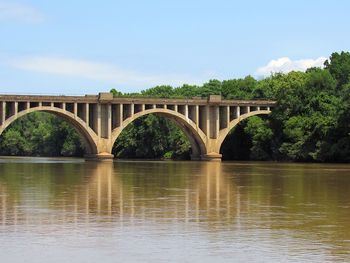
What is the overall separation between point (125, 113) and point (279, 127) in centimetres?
2080

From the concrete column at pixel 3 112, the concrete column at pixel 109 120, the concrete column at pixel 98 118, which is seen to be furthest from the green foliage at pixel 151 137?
the concrete column at pixel 3 112

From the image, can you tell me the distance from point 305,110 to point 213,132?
495 inches

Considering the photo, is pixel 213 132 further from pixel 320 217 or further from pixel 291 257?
pixel 291 257

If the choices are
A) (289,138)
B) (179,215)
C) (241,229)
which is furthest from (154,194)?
(289,138)

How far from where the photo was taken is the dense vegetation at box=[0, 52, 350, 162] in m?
89.4

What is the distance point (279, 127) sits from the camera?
102188 mm

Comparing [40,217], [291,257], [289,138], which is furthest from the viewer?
[289,138]

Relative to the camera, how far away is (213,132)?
10225cm

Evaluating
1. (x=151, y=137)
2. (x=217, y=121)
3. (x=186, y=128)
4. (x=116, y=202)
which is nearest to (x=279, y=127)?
(x=217, y=121)

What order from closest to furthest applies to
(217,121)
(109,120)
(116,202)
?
(116,202)
(109,120)
(217,121)

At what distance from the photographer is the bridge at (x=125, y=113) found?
88938 mm

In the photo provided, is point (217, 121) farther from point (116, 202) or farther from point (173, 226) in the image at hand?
point (173, 226)

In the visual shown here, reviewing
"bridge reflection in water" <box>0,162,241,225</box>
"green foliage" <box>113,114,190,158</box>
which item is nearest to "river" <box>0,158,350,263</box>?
"bridge reflection in water" <box>0,162,241,225</box>

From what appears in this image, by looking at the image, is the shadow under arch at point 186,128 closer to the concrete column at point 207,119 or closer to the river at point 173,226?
the concrete column at point 207,119
